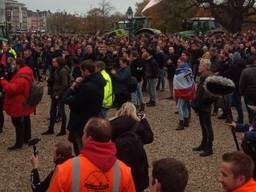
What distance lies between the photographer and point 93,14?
7462 cm

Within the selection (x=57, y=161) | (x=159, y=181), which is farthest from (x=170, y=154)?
(x=159, y=181)

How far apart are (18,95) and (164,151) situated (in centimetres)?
292

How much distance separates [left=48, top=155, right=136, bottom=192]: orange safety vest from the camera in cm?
352

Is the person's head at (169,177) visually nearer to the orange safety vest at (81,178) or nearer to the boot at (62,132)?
the orange safety vest at (81,178)

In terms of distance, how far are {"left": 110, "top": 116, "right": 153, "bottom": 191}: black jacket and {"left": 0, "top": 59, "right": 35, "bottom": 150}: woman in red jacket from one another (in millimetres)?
4183

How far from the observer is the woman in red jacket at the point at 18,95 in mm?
8820

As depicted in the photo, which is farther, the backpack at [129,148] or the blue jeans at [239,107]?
the blue jeans at [239,107]

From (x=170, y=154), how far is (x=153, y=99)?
212 inches

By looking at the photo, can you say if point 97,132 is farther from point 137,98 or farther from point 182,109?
point 137,98

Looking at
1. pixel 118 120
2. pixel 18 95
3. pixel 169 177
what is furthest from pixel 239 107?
pixel 169 177

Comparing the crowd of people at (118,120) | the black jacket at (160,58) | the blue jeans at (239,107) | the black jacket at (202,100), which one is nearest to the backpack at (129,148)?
the crowd of people at (118,120)

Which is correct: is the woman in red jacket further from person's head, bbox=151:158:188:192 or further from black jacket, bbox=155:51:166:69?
black jacket, bbox=155:51:166:69

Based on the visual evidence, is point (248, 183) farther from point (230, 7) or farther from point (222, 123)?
point (230, 7)

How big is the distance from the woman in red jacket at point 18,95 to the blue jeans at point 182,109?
353 centimetres
